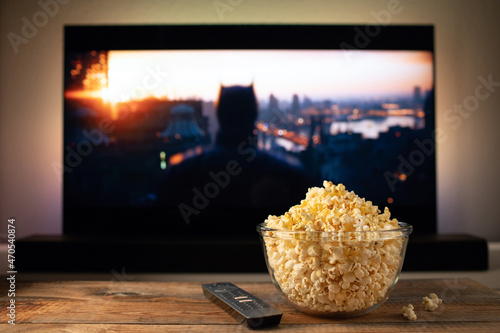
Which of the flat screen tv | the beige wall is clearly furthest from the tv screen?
the beige wall

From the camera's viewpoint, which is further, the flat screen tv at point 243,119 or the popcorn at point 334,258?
the flat screen tv at point 243,119

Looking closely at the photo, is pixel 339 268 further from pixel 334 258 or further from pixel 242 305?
pixel 242 305

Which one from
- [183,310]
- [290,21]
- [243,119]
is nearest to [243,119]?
[243,119]

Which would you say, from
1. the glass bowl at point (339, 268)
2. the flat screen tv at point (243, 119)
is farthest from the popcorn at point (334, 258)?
the flat screen tv at point (243, 119)

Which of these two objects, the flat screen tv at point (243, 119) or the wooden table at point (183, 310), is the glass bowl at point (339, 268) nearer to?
the wooden table at point (183, 310)

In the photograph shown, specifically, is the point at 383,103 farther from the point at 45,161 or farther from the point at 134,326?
the point at 134,326

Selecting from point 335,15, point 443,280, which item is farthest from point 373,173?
point 443,280

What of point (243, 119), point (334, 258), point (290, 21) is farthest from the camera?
point (290, 21)
